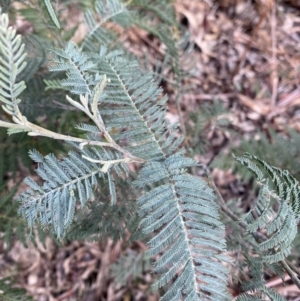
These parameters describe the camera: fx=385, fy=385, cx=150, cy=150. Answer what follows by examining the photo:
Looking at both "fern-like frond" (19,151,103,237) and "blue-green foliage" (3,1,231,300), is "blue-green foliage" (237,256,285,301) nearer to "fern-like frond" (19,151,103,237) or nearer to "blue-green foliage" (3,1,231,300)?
"blue-green foliage" (3,1,231,300)

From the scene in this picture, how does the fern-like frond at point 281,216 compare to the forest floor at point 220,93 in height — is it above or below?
above

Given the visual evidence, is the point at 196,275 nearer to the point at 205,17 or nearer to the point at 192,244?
the point at 192,244

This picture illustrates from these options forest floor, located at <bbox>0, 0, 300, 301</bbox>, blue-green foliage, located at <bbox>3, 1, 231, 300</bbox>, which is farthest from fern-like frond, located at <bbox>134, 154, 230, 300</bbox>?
forest floor, located at <bbox>0, 0, 300, 301</bbox>

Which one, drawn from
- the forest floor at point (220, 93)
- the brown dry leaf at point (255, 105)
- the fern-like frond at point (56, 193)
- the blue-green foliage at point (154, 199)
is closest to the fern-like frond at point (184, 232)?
the blue-green foliage at point (154, 199)

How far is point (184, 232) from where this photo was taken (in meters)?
0.74

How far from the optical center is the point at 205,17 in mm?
2320

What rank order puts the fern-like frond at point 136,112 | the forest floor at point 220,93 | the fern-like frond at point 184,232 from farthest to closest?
the forest floor at point 220,93 → the fern-like frond at point 136,112 → the fern-like frond at point 184,232

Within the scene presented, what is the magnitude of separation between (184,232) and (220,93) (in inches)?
63.3

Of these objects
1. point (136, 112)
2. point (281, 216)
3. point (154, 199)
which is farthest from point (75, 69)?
point (281, 216)

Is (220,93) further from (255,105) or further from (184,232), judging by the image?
(184,232)

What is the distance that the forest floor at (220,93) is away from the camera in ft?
6.00

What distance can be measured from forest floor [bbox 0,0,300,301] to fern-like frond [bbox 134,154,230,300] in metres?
1.11

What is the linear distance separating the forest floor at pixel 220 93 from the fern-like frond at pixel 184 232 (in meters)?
1.11

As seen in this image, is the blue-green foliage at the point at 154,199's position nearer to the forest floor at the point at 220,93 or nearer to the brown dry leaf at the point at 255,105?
the forest floor at the point at 220,93
